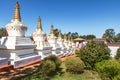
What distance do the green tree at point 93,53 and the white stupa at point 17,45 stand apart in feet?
13.4

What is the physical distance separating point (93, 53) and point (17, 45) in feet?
16.8

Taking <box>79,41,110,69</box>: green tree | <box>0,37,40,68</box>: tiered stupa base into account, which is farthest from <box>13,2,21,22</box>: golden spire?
<box>79,41,110,69</box>: green tree

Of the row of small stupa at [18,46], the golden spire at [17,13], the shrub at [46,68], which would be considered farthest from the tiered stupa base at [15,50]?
the shrub at [46,68]

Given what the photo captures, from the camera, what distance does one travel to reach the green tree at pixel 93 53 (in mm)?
11414

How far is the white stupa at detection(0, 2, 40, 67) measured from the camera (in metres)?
10.6

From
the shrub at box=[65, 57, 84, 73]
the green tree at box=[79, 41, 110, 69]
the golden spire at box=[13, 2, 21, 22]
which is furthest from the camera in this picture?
the golden spire at box=[13, 2, 21, 22]

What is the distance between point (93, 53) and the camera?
1138 centimetres

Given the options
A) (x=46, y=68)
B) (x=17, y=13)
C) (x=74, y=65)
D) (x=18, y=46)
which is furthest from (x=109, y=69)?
(x=17, y=13)

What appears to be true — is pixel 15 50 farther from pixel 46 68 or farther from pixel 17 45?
pixel 46 68

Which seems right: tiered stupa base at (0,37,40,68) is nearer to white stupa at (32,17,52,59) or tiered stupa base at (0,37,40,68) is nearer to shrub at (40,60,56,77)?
shrub at (40,60,56,77)

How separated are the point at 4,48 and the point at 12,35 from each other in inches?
74.0

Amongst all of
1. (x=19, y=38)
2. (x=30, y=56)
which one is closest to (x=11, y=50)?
(x=19, y=38)

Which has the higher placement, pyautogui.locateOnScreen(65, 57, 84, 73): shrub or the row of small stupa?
the row of small stupa

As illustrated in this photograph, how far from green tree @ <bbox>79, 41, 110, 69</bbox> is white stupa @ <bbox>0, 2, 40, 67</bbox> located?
408cm
